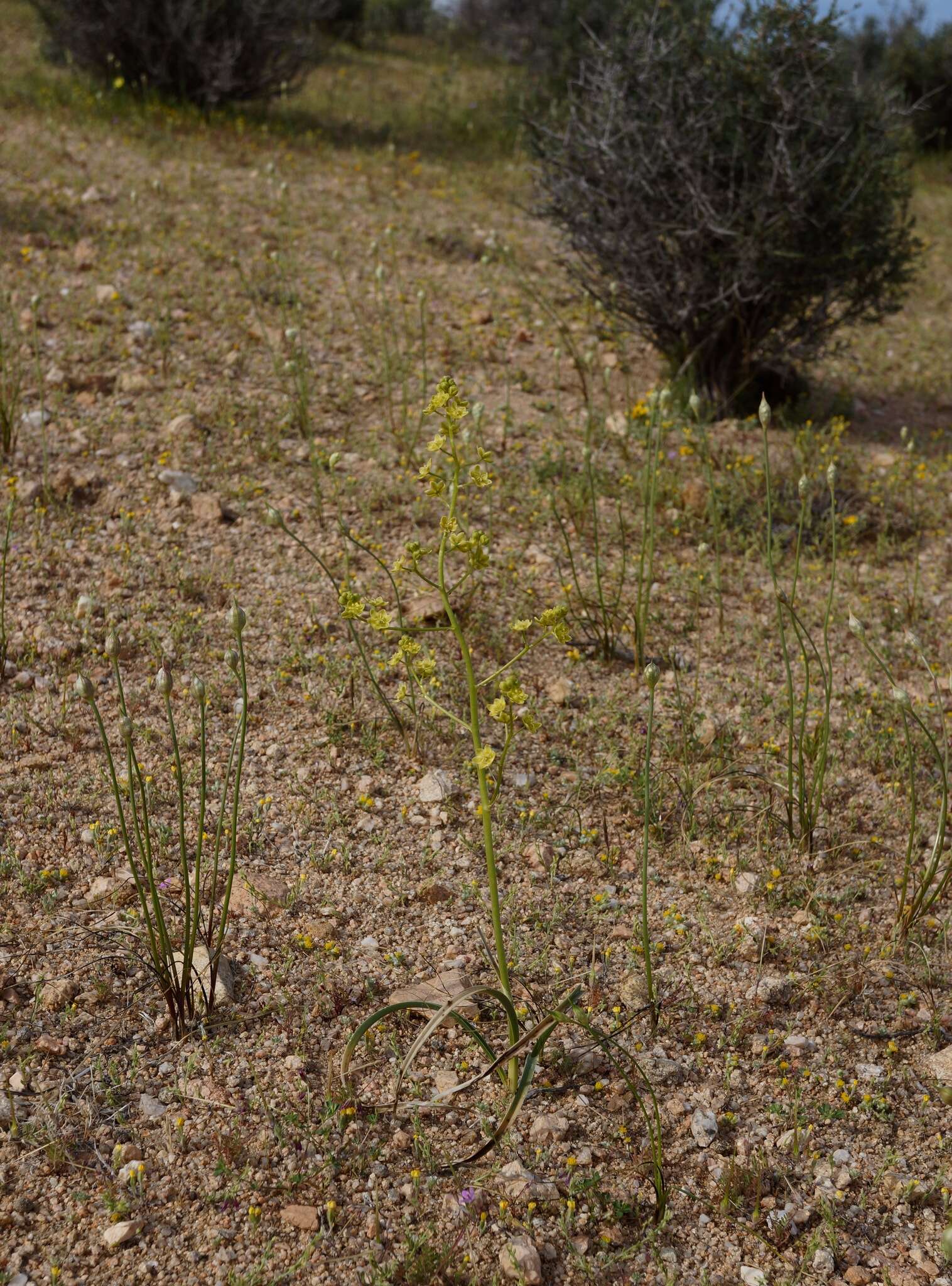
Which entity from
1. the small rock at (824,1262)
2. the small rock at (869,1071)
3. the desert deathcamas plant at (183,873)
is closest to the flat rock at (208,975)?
the desert deathcamas plant at (183,873)

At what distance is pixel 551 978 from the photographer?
256cm

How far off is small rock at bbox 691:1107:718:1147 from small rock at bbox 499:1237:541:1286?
0.44 metres

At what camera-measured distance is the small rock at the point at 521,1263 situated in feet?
6.42

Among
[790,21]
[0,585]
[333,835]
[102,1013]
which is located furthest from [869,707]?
[790,21]

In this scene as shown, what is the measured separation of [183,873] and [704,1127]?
4.00 ft

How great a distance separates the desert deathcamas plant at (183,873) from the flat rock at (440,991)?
0.43m

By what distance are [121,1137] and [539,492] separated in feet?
9.77

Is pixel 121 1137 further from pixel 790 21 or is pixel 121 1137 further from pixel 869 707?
pixel 790 21

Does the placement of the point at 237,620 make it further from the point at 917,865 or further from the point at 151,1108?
the point at 917,865

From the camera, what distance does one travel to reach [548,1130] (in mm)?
2227

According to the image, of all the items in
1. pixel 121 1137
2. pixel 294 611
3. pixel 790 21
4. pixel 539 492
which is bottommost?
pixel 121 1137

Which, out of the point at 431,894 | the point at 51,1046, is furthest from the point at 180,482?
the point at 51,1046

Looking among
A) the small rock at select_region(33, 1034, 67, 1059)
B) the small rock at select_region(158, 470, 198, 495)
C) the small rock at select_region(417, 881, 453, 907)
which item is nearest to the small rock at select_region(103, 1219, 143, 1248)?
the small rock at select_region(33, 1034, 67, 1059)

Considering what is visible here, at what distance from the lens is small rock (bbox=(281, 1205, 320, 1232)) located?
202 centimetres
